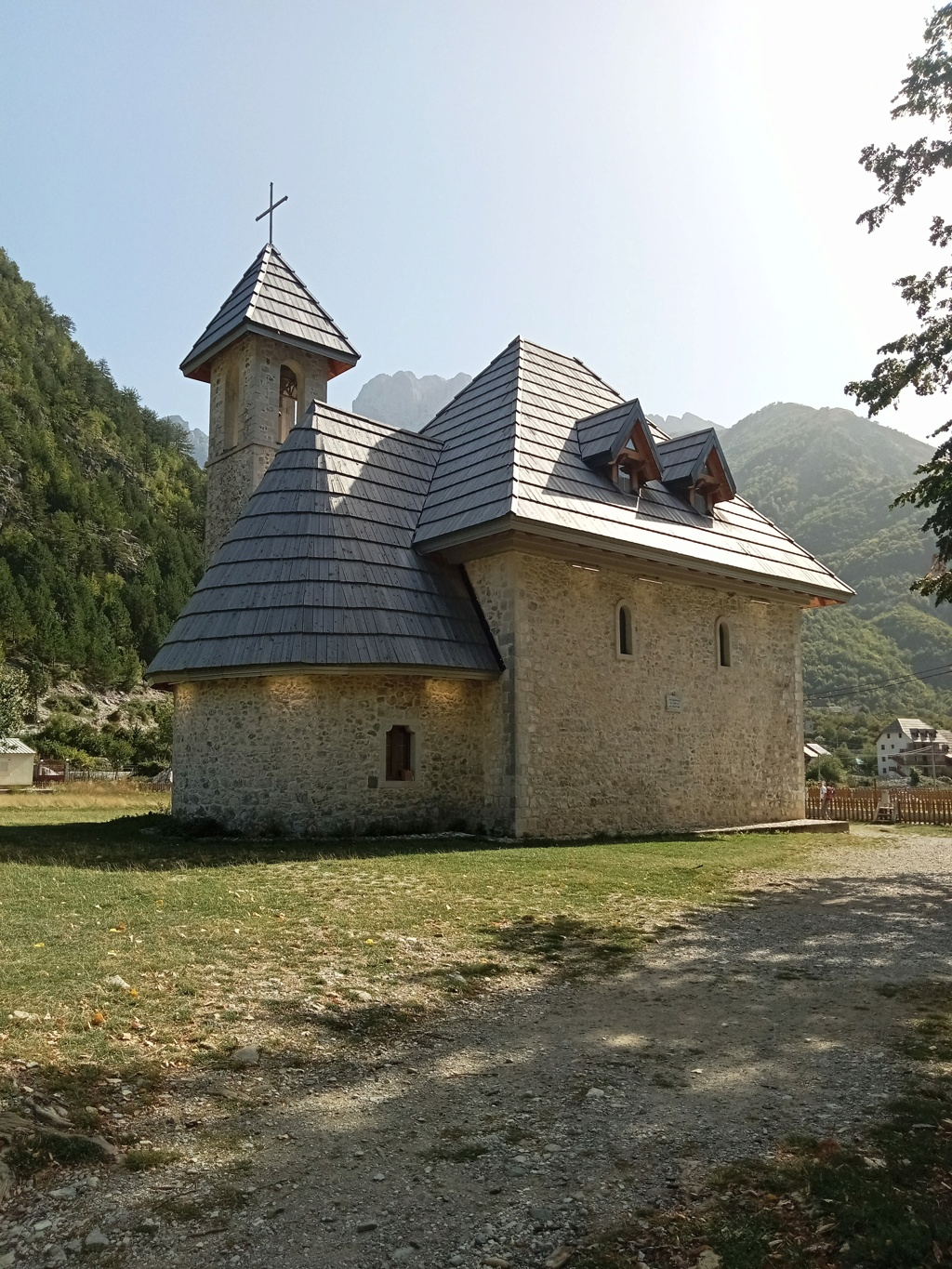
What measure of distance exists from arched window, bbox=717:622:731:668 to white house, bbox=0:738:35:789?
3061 cm

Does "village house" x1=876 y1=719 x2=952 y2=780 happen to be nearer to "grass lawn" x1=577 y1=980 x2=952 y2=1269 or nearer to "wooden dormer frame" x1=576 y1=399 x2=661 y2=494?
"wooden dormer frame" x1=576 y1=399 x2=661 y2=494

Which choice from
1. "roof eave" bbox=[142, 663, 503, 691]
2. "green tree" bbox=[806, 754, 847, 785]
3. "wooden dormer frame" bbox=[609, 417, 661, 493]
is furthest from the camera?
"green tree" bbox=[806, 754, 847, 785]

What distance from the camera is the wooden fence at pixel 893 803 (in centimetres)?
2358

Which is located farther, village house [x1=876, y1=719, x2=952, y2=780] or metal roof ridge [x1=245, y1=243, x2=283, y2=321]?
village house [x1=876, y1=719, x2=952, y2=780]

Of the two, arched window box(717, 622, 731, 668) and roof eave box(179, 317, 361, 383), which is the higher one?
roof eave box(179, 317, 361, 383)

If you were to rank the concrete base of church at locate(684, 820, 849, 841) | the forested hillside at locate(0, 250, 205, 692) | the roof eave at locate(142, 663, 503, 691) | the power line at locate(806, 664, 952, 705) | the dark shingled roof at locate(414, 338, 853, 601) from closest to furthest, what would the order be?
the roof eave at locate(142, 663, 503, 691), the dark shingled roof at locate(414, 338, 853, 601), the concrete base of church at locate(684, 820, 849, 841), the forested hillside at locate(0, 250, 205, 692), the power line at locate(806, 664, 952, 705)

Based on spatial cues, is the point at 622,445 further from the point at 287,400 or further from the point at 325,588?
the point at 287,400

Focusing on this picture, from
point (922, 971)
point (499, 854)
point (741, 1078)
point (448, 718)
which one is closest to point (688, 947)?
point (922, 971)

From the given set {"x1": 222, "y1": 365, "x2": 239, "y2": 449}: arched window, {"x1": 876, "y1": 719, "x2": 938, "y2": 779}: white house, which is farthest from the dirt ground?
{"x1": 876, "y1": 719, "x2": 938, "y2": 779}: white house

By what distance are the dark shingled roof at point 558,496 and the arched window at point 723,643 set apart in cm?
112

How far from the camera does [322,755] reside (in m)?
15.0

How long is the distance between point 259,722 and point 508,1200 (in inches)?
494

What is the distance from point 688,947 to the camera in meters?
7.51

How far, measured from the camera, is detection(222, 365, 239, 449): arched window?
902 inches
